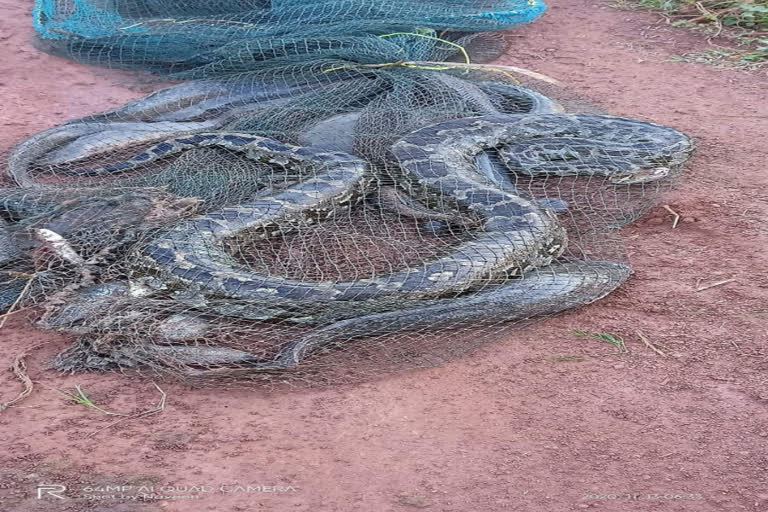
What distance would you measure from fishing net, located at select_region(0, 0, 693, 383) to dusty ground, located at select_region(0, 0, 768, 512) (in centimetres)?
20

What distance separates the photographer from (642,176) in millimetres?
6176

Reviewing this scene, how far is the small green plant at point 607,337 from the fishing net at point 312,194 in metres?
0.23

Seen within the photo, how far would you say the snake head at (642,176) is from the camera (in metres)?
6.13

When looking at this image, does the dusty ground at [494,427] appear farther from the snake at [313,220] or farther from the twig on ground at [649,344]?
the snake at [313,220]

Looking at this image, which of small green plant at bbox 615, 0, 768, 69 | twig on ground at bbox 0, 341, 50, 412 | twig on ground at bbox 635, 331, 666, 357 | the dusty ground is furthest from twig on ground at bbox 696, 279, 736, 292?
small green plant at bbox 615, 0, 768, 69

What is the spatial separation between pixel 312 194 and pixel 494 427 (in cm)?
257

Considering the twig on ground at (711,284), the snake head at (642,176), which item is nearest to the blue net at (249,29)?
the snake head at (642,176)

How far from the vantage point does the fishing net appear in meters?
4.26

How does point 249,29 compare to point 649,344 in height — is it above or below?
above

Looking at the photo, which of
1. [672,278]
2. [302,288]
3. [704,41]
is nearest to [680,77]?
[704,41]

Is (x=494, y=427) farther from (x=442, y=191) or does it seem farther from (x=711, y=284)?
(x=442, y=191)

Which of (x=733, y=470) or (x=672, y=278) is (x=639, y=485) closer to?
(x=733, y=470)

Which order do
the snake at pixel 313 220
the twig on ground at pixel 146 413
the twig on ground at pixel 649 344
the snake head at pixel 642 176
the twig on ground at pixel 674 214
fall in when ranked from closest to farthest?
the twig on ground at pixel 146 413, the twig on ground at pixel 649 344, the snake at pixel 313 220, the twig on ground at pixel 674 214, the snake head at pixel 642 176

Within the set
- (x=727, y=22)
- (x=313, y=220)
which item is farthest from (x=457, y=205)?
(x=727, y=22)
